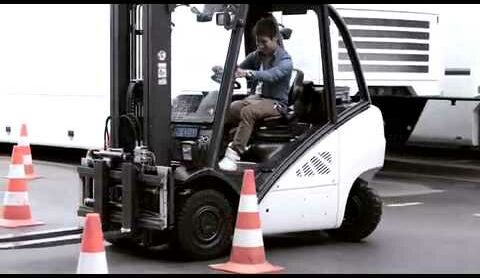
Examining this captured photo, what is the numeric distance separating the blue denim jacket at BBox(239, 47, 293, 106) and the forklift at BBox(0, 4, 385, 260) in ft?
0.74

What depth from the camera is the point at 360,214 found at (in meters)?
8.43

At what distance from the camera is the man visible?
7.73 metres

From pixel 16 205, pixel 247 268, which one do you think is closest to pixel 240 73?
pixel 247 268

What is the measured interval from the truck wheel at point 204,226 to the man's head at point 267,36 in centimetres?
150

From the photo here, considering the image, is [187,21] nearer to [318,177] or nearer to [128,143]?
[128,143]

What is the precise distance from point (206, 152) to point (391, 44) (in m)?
7.79

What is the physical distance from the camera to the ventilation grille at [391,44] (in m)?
14.2

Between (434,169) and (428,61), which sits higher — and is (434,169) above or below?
below

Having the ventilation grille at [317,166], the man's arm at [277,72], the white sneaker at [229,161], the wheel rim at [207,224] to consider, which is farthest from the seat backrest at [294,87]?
the wheel rim at [207,224]

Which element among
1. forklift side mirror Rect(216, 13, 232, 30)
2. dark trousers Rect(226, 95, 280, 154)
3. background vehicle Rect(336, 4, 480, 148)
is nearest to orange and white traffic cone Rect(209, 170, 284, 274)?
dark trousers Rect(226, 95, 280, 154)

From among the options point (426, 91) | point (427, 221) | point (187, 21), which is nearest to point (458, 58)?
point (426, 91)

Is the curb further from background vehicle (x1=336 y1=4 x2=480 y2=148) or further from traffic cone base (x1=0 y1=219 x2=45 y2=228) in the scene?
traffic cone base (x1=0 y1=219 x2=45 y2=228)

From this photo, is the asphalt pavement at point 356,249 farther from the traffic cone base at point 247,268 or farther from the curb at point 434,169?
the curb at point 434,169

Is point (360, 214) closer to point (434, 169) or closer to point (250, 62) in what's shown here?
point (250, 62)
